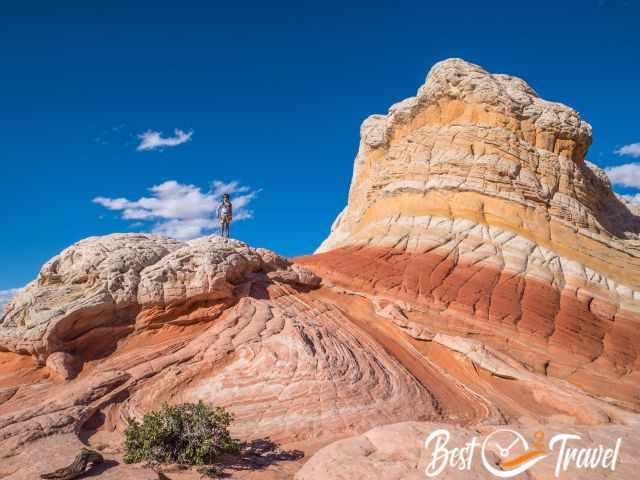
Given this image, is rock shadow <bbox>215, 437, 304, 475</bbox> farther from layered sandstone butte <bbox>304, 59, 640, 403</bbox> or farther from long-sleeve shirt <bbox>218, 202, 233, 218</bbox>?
long-sleeve shirt <bbox>218, 202, 233, 218</bbox>

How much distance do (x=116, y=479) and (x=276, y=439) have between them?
10.5 ft

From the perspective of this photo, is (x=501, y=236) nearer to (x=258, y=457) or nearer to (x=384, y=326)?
(x=384, y=326)

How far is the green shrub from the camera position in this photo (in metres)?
7.84

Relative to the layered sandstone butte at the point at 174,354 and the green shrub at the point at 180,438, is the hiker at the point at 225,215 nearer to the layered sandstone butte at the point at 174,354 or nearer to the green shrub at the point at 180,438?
the layered sandstone butte at the point at 174,354

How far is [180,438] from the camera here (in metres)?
8.14

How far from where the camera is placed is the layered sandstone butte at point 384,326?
9.24 m

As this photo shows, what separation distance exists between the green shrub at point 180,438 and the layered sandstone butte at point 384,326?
47 centimetres

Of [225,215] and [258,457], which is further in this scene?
[225,215]

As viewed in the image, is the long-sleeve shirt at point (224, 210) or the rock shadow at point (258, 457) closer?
the rock shadow at point (258, 457)

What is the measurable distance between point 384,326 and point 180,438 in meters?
7.63

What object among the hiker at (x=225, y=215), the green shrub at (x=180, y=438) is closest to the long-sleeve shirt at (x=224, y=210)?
the hiker at (x=225, y=215)

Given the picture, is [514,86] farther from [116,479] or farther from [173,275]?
[116,479]

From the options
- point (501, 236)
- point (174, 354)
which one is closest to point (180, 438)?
point (174, 354)

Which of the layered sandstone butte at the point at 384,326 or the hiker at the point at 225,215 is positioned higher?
the hiker at the point at 225,215
